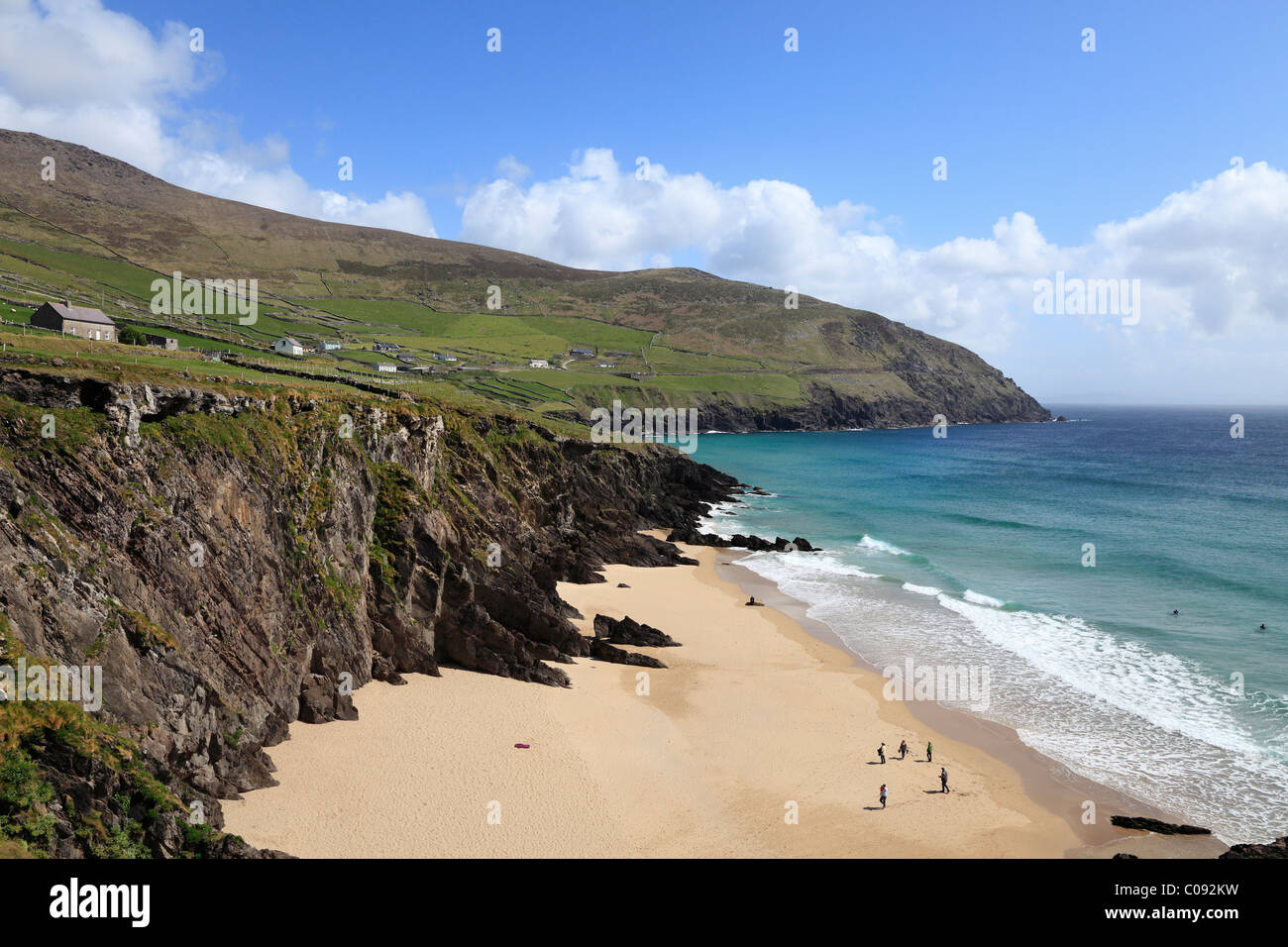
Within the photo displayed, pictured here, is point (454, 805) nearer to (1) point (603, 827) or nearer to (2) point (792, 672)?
(1) point (603, 827)

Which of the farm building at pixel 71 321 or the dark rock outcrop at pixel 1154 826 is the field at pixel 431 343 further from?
the dark rock outcrop at pixel 1154 826

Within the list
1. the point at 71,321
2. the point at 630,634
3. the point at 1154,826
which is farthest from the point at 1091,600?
the point at 71,321

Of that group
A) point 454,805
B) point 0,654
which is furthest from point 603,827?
point 0,654

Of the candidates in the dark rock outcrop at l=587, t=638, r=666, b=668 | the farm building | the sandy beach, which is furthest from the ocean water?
the farm building

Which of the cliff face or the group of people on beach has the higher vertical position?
the cliff face

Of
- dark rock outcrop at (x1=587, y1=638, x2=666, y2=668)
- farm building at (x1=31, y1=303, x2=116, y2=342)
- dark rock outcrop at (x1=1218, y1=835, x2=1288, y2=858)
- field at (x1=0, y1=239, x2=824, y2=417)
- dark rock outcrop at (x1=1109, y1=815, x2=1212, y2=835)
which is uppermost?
field at (x1=0, y1=239, x2=824, y2=417)

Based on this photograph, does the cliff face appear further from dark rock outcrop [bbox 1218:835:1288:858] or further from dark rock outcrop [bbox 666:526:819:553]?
dark rock outcrop [bbox 1218:835:1288:858]

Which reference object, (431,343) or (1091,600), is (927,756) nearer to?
(1091,600)
